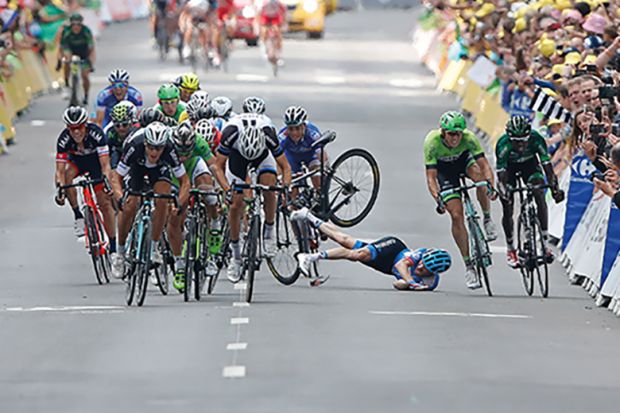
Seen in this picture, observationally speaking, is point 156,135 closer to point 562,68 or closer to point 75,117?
point 75,117

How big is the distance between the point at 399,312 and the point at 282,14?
32915 mm

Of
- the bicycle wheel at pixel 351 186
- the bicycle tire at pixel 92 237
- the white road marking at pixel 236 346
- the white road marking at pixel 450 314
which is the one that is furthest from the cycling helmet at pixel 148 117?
the white road marking at pixel 236 346

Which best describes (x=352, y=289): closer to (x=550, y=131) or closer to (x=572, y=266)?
(x=572, y=266)

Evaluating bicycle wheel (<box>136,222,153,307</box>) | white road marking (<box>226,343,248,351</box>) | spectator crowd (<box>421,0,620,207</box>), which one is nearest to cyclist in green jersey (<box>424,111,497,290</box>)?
spectator crowd (<box>421,0,620,207</box>)

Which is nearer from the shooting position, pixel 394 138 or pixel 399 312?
pixel 399 312

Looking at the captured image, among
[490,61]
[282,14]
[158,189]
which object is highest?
[158,189]

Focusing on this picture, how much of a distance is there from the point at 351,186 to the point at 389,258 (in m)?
2.30

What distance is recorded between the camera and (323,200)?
20109 mm

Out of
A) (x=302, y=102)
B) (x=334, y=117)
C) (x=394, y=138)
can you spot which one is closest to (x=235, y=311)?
(x=394, y=138)

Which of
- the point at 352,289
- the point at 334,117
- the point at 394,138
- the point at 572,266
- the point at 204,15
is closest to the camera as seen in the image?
the point at 352,289

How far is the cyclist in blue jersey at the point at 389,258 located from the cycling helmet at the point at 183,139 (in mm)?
1428

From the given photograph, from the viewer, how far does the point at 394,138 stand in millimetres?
34094

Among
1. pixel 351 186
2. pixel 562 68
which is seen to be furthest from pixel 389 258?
pixel 562 68

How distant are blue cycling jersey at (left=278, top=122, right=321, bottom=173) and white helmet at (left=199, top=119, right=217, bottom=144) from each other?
56.5 inches
